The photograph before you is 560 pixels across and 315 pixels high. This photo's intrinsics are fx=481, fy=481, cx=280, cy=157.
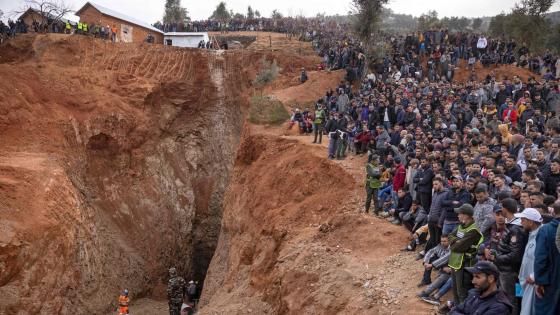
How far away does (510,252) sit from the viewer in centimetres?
752

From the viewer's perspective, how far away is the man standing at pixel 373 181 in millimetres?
14172

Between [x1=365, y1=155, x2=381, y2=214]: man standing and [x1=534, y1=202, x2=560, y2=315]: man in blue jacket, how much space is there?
758 cm

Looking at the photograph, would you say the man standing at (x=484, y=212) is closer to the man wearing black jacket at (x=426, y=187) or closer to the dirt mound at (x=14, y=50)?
the man wearing black jacket at (x=426, y=187)

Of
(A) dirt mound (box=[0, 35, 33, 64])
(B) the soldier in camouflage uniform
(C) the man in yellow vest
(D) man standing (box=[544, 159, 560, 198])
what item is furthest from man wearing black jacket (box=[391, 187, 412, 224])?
(A) dirt mound (box=[0, 35, 33, 64])

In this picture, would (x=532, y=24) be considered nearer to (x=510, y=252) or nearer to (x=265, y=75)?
(x=265, y=75)

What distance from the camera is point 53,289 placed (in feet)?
59.3

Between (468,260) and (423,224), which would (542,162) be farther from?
(468,260)

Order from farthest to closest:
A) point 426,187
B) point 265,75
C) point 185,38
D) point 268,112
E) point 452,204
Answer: point 185,38 → point 265,75 → point 268,112 → point 426,187 → point 452,204

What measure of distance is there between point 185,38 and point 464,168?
36.1m

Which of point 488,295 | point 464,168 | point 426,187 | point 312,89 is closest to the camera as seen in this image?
point 488,295

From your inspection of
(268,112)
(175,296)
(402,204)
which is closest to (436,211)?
(402,204)

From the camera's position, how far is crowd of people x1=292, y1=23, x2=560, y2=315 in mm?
7047

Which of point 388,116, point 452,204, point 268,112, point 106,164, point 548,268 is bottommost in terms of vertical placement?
point 106,164

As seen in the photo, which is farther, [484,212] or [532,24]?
[532,24]
